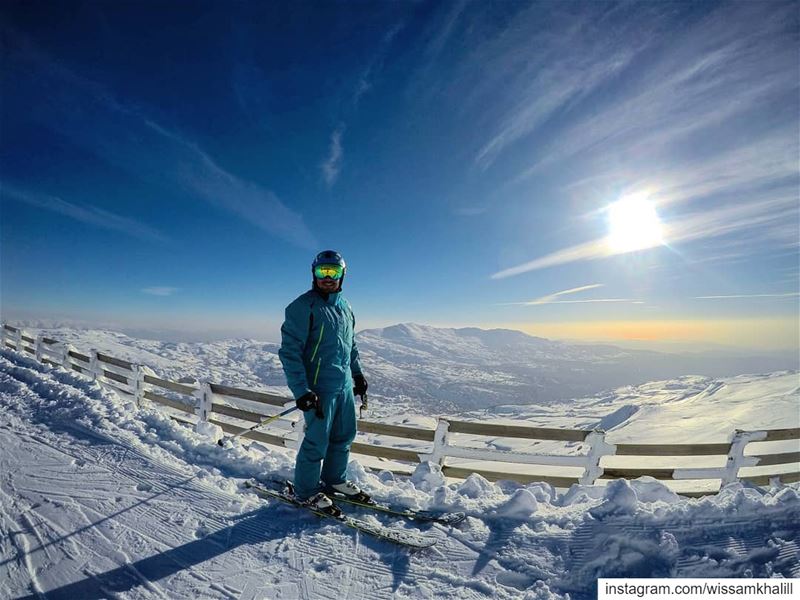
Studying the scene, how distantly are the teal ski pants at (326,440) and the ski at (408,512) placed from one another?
202 mm

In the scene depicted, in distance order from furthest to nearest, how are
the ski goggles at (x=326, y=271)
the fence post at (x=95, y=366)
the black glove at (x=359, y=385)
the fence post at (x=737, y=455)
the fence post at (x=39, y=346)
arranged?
1. the fence post at (x=39, y=346)
2. the fence post at (x=95, y=366)
3. the fence post at (x=737, y=455)
4. the black glove at (x=359, y=385)
5. the ski goggles at (x=326, y=271)

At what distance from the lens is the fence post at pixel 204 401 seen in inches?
291

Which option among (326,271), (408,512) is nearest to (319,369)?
(326,271)

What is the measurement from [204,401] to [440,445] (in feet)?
17.2

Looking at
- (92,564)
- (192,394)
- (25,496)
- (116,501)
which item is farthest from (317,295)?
(192,394)

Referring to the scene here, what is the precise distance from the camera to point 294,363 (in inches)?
144

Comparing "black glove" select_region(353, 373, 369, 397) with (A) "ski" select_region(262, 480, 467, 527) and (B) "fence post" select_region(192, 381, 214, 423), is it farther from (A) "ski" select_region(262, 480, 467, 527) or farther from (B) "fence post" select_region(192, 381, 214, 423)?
(B) "fence post" select_region(192, 381, 214, 423)

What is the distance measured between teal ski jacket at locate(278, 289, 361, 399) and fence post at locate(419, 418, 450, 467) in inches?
95.0

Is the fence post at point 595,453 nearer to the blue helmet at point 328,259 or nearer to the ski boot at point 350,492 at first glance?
the ski boot at point 350,492

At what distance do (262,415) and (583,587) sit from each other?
5.20 m

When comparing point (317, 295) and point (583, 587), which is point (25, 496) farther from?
point (583, 587)

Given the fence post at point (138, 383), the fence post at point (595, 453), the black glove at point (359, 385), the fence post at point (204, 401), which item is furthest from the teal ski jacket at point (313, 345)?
the fence post at point (138, 383)

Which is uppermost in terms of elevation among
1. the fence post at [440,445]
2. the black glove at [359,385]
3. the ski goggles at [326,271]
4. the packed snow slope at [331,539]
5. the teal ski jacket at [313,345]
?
the ski goggles at [326,271]

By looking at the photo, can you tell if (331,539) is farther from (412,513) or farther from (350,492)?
(412,513)
